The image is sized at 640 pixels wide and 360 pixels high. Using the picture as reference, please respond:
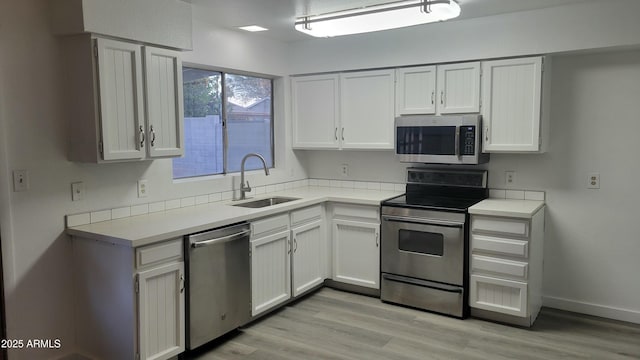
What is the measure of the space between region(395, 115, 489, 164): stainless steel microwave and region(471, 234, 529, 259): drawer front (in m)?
0.63

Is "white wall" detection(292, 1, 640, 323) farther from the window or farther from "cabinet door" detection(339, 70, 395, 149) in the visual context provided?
the window

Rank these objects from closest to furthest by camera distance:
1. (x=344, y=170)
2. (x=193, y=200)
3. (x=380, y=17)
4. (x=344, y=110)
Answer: (x=380, y=17) < (x=193, y=200) < (x=344, y=110) < (x=344, y=170)

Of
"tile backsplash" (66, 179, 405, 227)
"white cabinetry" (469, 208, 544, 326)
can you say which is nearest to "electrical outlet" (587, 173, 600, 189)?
"white cabinetry" (469, 208, 544, 326)

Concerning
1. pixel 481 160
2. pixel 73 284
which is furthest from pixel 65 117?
pixel 481 160

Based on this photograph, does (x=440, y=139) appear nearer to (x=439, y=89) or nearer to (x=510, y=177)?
(x=439, y=89)

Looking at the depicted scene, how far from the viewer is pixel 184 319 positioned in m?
2.99

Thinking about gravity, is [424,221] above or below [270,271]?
above

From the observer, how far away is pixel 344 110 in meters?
4.57

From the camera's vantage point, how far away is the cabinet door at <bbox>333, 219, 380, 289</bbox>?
4156mm

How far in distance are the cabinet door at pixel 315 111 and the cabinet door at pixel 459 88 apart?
3.41ft

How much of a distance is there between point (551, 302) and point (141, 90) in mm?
3554

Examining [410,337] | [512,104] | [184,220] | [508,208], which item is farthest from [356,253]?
[512,104]

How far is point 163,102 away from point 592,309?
11.8ft

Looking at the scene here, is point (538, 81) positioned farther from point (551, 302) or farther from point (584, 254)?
point (551, 302)
